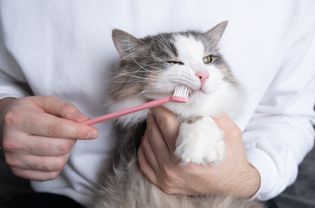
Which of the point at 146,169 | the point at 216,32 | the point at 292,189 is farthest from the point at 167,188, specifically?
the point at 292,189

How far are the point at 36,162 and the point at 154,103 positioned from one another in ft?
1.31

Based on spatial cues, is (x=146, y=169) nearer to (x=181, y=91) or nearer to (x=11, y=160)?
(x=181, y=91)

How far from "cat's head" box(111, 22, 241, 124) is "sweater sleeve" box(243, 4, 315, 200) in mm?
258

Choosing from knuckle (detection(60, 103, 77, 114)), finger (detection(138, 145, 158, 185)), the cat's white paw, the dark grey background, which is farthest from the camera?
the dark grey background

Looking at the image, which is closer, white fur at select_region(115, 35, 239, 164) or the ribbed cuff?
white fur at select_region(115, 35, 239, 164)

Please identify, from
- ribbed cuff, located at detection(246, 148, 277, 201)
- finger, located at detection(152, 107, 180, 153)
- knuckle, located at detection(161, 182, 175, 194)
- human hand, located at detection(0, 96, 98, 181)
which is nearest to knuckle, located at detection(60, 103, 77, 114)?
human hand, located at detection(0, 96, 98, 181)

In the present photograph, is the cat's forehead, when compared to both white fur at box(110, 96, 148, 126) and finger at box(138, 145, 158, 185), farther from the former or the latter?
finger at box(138, 145, 158, 185)

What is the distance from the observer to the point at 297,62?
1366 millimetres

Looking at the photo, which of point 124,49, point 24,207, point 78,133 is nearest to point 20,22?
point 124,49

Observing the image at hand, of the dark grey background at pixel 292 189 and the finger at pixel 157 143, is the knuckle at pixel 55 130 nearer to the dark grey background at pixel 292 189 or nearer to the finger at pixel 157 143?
the finger at pixel 157 143

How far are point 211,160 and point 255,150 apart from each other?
42 centimetres

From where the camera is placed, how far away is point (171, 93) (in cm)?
98

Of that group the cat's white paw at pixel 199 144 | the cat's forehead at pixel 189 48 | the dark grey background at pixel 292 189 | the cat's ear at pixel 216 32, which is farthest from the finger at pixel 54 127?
the dark grey background at pixel 292 189

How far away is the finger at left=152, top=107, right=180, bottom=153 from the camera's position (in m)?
1.01
